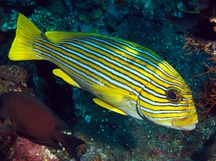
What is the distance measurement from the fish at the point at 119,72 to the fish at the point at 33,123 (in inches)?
24.8

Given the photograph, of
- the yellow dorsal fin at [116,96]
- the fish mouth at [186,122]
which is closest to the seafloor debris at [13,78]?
the yellow dorsal fin at [116,96]

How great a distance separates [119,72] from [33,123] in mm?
1365

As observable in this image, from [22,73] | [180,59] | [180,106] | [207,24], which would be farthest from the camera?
[180,59]

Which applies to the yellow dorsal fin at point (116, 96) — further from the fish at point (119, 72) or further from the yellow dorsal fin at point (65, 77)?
the yellow dorsal fin at point (65, 77)

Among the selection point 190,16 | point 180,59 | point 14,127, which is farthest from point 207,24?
point 14,127

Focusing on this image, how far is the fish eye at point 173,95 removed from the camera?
7.29ft

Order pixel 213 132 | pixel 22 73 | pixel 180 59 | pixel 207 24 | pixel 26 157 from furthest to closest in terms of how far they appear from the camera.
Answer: pixel 180 59, pixel 22 73, pixel 213 132, pixel 26 157, pixel 207 24

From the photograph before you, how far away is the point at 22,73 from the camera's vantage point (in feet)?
15.4

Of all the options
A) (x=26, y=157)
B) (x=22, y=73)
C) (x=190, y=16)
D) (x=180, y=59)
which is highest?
(x=190, y=16)

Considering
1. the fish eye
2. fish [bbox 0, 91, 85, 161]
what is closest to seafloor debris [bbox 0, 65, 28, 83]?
fish [bbox 0, 91, 85, 161]

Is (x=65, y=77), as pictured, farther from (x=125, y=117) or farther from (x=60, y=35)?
(x=125, y=117)

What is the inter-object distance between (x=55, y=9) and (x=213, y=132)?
5967mm

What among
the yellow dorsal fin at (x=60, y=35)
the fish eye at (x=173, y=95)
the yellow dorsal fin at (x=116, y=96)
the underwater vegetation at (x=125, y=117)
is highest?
the yellow dorsal fin at (x=60, y=35)

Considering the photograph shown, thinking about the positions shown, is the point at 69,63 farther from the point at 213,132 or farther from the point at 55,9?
the point at 55,9
